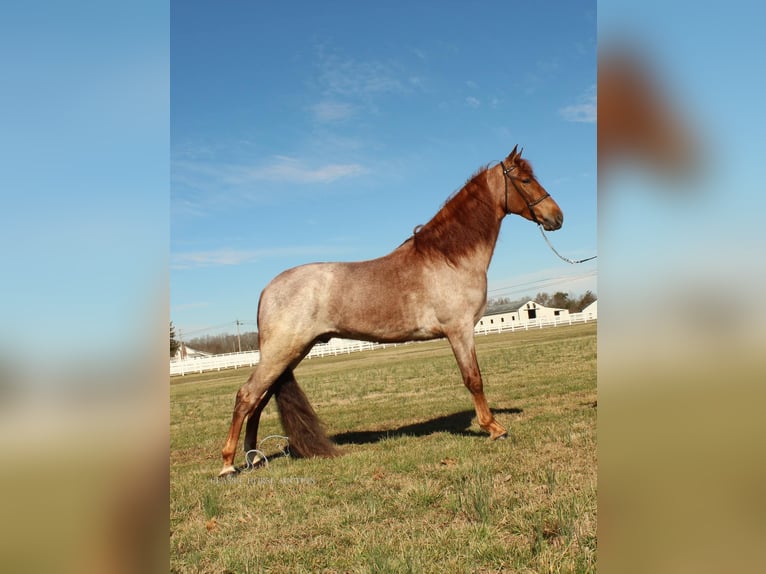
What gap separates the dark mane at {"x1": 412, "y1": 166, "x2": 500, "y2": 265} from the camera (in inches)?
247

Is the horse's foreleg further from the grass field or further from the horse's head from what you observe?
the horse's head

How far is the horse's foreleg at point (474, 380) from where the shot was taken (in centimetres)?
576

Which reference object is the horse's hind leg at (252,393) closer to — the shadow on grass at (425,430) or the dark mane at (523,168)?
the shadow on grass at (425,430)

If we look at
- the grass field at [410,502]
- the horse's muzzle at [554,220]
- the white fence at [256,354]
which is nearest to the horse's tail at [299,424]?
the grass field at [410,502]

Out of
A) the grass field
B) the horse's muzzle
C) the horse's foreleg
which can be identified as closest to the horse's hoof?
the grass field

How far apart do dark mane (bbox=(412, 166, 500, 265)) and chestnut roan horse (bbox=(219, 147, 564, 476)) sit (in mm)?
13

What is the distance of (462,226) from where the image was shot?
6.35 metres

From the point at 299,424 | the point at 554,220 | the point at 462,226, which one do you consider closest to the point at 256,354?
the point at 299,424

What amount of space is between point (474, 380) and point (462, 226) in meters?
1.91

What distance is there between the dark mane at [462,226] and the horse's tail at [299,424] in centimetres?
229
